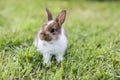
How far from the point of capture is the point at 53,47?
4.29 m

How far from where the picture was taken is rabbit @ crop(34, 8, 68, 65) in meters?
4.19

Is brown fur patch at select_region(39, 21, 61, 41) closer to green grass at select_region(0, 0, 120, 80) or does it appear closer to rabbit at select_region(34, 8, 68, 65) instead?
rabbit at select_region(34, 8, 68, 65)

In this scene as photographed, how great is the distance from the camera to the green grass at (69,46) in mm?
4168

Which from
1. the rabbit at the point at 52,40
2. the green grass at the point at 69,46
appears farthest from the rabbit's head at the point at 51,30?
the green grass at the point at 69,46

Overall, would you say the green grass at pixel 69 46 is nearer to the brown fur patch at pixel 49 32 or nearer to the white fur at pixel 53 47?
the white fur at pixel 53 47

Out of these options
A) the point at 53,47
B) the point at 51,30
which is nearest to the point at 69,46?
the point at 53,47

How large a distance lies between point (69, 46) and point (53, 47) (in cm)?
80

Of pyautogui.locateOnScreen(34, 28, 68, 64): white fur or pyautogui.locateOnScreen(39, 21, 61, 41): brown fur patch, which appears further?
pyautogui.locateOnScreen(34, 28, 68, 64): white fur

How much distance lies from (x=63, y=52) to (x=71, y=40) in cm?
103

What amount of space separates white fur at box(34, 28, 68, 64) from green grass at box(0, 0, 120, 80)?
112 mm

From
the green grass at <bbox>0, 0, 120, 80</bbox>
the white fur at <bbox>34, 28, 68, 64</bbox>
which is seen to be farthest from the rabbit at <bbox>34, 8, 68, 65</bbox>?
the green grass at <bbox>0, 0, 120, 80</bbox>

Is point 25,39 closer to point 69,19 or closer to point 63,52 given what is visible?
point 63,52

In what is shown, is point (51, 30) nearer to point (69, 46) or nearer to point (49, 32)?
point (49, 32)

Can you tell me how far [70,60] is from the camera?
4.54 m
